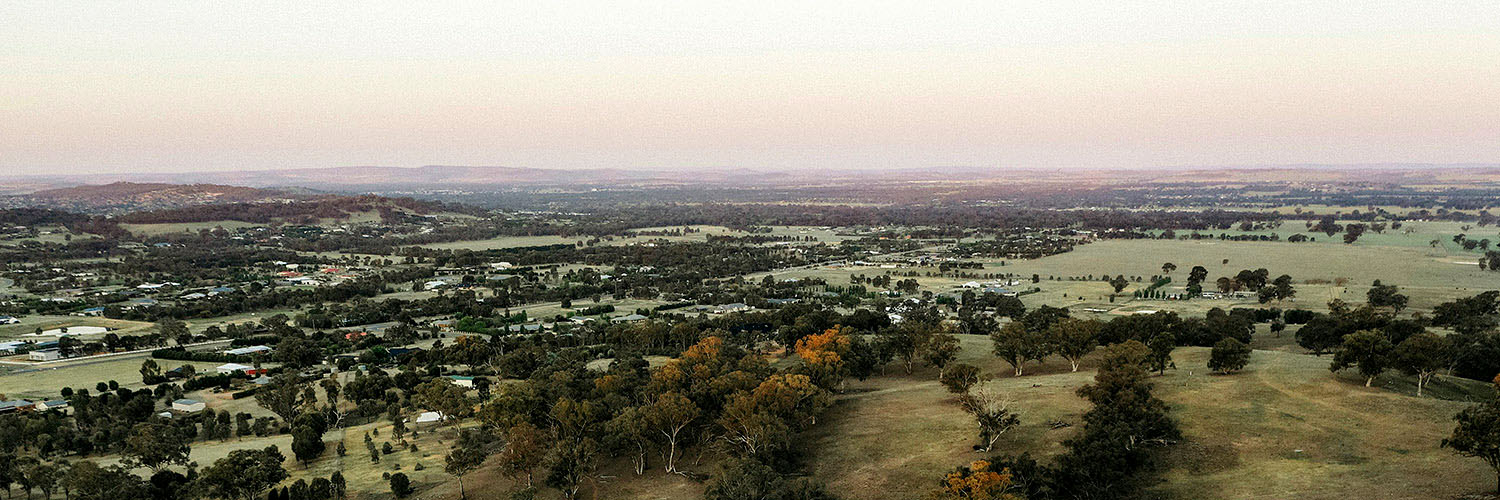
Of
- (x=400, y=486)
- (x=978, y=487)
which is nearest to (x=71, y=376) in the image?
(x=400, y=486)

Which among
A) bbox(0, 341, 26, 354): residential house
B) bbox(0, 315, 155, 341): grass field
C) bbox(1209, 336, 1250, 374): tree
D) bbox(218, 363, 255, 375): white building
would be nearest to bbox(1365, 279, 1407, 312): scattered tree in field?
Result: bbox(1209, 336, 1250, 374): tree

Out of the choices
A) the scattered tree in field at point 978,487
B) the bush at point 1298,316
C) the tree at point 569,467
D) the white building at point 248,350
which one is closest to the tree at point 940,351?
the scattered tree in field at point 978,487

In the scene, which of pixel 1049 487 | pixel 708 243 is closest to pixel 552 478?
pixel 1049 487

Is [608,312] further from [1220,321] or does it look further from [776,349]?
[1220,321]

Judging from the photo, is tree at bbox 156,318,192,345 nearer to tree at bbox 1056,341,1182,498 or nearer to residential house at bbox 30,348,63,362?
residential house at bbox 30,348,63,362

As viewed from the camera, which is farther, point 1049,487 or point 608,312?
point 608,312

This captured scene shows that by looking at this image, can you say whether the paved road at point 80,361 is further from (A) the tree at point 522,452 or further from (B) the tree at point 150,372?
(A) the tree at point 522,452
